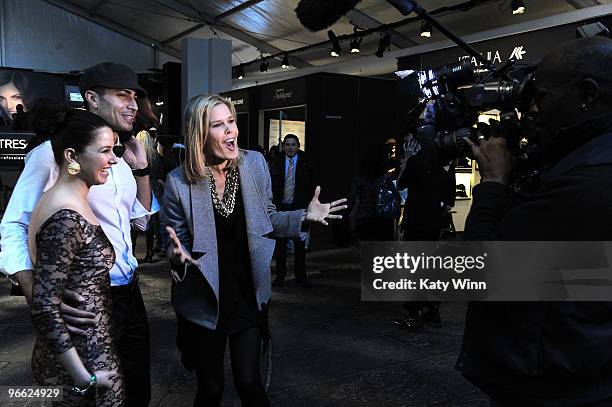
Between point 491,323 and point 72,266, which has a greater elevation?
point 72,266

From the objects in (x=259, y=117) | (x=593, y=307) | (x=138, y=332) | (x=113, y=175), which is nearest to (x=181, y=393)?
(x=138, y=332)

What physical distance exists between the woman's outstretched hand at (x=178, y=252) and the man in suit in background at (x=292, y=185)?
4255 millimetres

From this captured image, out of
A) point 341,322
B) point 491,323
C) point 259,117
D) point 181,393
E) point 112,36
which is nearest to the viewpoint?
point 491,323

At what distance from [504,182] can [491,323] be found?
432 mm

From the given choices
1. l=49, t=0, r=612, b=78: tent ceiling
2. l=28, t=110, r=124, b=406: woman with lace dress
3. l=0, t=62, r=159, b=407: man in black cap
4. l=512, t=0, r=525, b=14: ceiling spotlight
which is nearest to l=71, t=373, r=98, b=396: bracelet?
l=28, t=110, r=124, b=406: woman with lace dress

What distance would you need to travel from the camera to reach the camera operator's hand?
5.16 ft

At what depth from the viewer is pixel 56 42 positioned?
20.1m

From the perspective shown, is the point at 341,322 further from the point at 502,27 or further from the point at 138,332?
the point at 502,27

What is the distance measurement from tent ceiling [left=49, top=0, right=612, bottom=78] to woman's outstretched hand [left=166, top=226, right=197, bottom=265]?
31.7 ft

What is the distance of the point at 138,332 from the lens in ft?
7.55

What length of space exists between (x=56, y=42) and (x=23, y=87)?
17.8ft

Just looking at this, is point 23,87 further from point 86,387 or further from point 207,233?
point 86,387

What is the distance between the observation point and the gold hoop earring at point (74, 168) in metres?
1.82

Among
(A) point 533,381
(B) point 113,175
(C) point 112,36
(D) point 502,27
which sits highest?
(C) point 112,36
